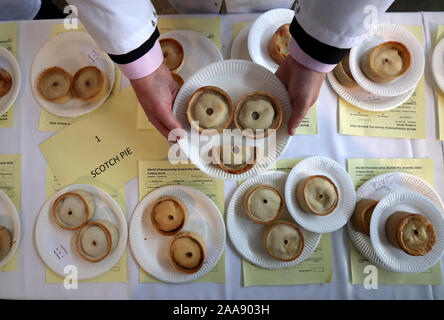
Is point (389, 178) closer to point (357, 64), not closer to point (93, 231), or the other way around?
point (357, 64)

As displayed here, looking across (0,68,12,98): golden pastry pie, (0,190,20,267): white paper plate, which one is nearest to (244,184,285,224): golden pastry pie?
(0,190,20,267): white paper plate

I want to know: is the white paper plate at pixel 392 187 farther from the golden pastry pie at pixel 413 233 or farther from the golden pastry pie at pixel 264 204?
the golden pastry pie at pixel 264 204

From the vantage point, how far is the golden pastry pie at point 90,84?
0.81 metres

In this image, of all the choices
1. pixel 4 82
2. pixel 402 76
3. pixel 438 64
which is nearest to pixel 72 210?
pixel 4 82

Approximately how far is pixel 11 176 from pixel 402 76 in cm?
114

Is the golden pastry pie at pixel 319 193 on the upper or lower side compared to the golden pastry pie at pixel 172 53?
lower

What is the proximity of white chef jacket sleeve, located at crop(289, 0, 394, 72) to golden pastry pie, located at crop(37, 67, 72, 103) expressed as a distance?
0.62 metres

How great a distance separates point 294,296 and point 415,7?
1.57 metres

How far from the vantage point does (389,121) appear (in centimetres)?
83

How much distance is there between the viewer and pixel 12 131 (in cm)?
85

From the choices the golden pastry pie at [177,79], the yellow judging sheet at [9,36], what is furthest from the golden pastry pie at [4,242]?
the golden pastry pie at [177,79]

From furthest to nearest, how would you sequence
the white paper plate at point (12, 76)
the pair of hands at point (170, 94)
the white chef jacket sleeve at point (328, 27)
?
the white paper plate at point (12, 76), the pair of hands at point (170, 94), the white chef jacket sleeve at point (328, 27)

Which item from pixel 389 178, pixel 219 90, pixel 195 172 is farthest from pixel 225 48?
pixel 389 178

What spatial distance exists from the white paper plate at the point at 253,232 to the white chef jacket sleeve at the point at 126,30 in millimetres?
392
